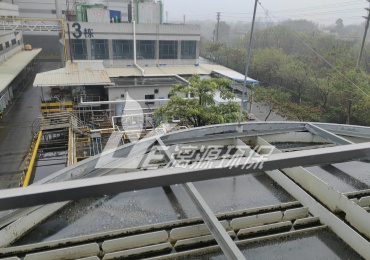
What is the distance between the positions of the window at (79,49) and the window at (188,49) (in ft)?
24.3

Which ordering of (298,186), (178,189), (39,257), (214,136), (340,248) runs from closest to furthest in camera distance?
(39,257) < (340,248) < (298,186) < (178,189) < (214,136)

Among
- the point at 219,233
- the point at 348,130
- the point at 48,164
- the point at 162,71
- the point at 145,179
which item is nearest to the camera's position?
the point at 145,179

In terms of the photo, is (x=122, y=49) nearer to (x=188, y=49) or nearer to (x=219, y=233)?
(x=188, y=49)

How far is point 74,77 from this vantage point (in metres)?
15.7

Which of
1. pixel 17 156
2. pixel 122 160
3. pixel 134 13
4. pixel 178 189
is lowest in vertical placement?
pixel 17 156

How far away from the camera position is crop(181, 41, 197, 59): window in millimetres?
23500

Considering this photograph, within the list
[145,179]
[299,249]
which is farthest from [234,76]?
[145,179]

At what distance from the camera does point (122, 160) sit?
3.40m

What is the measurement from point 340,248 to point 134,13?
2324 cm

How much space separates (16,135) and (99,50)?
970 centimetres

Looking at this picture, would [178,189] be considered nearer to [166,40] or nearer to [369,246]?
[369,246]

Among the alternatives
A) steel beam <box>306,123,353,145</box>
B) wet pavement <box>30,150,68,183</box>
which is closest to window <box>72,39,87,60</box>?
wet pavement <box>30,150,68,183</box>

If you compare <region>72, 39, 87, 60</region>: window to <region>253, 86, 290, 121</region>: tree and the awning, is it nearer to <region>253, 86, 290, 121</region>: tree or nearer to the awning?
the awning

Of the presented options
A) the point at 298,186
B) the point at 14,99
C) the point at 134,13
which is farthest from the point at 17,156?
the point at 134,13
